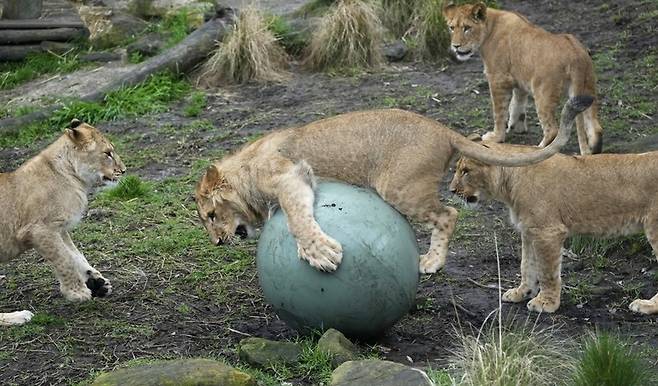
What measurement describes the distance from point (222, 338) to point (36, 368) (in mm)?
1172

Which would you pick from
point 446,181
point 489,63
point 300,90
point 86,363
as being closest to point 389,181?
→ point 86,363

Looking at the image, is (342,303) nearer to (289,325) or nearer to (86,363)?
(289,325)

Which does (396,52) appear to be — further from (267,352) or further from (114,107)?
(267,352)

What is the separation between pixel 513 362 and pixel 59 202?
11.7 feet

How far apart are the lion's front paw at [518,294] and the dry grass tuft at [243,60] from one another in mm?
6583

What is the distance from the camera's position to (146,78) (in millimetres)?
13648

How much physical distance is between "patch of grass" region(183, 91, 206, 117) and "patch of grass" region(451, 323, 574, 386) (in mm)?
6922

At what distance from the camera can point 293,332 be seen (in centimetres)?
733

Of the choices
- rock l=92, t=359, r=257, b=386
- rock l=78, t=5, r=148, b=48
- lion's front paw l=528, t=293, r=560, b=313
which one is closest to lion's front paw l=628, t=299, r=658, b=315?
lion's front paw l=528, t=293, r=560, b=313

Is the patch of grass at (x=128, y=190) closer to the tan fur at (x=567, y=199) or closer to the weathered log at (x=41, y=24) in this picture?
the tan fur at (x=567, y=199)

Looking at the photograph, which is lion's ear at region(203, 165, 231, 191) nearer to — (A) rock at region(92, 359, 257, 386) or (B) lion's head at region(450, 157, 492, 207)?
(B) lion's head at region(450, 157, 492, 207)

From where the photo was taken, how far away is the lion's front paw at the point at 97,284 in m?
8.06

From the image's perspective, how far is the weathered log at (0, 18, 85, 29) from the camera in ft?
49.2

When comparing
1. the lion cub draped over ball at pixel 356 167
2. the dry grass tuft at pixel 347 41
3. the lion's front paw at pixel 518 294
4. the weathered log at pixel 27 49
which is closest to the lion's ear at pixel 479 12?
the dry grass tuft at pixel 347 41
